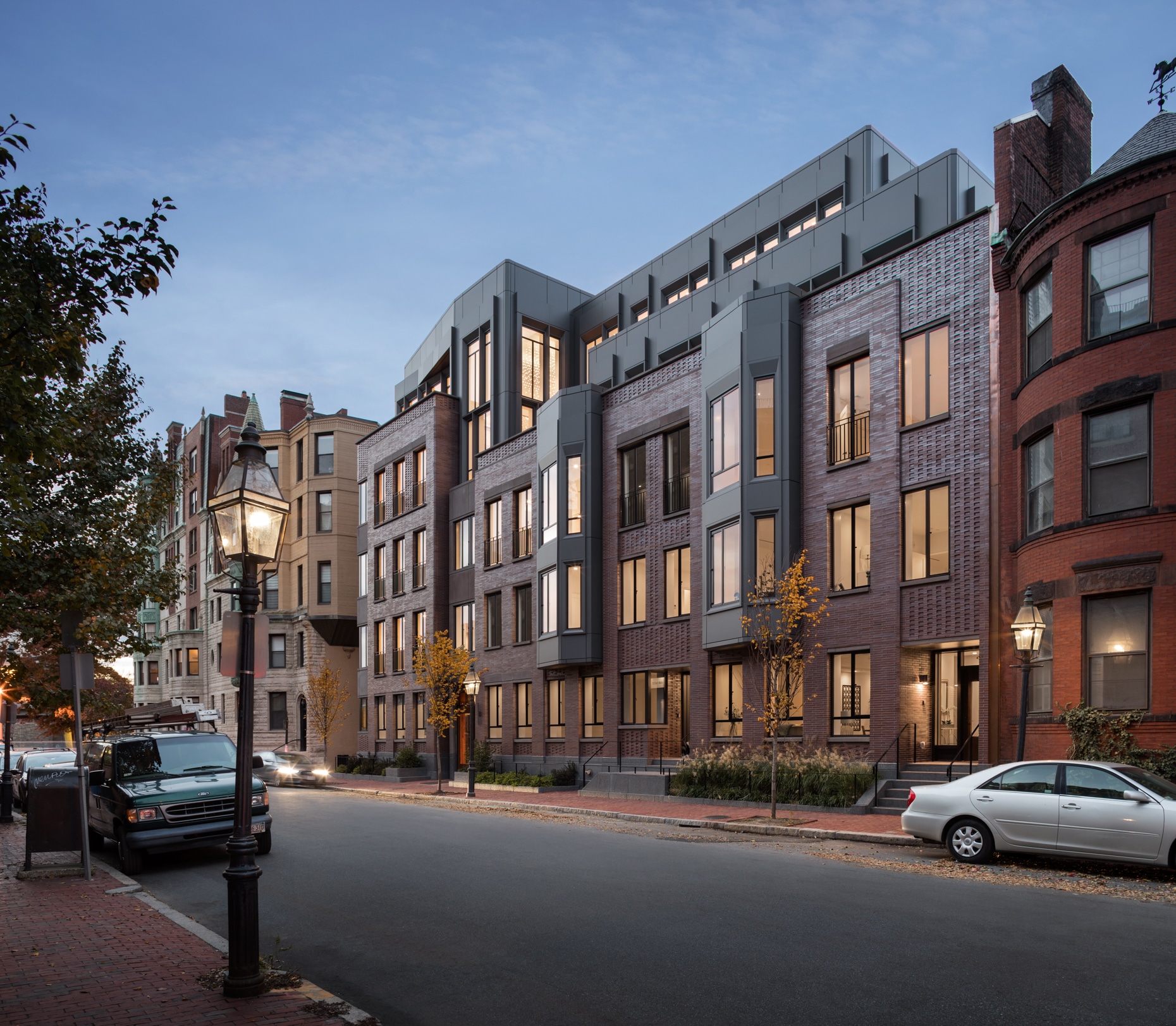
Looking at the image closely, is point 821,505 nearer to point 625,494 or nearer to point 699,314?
point 625,494

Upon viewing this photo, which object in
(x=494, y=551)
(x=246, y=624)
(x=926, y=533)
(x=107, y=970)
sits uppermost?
(x=926, y=533)

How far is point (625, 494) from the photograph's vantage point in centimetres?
3216

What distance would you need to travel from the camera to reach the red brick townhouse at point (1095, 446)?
57.4 feet

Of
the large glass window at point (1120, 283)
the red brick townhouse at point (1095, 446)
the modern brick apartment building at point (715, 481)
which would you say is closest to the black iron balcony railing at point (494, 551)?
the modern brick apartment building at point (715, 481)

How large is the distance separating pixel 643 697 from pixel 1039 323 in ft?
52.3

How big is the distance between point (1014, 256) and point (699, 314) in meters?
13.9

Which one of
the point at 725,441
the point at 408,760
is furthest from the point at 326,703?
the point at 725,441

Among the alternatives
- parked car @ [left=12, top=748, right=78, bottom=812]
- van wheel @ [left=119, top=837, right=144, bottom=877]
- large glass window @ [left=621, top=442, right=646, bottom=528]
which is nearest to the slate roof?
large glass window @ [left=621, top=442, right=646, bottom=528]

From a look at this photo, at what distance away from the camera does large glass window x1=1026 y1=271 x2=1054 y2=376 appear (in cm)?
2005

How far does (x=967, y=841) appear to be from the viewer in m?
13.6

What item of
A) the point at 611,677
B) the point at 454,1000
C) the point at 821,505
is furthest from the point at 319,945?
the point at 611,677

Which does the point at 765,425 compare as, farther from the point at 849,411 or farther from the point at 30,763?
the point at 30,763

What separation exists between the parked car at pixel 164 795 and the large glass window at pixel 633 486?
1731cm

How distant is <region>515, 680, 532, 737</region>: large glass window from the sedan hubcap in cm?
2308
